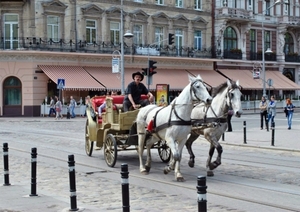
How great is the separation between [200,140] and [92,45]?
23.6 m

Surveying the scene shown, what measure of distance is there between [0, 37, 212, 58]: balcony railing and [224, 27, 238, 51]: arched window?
2743 millimetres

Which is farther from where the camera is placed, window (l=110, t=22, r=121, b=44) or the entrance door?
window (l=110, t=22, r=121, b=44)

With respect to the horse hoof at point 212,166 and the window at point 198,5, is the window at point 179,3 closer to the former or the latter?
the window at point 198,5

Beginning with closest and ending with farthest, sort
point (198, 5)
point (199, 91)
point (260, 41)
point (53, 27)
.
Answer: point (199, 91) → point (53, 27) → point (198, 5) → point (260, 41)

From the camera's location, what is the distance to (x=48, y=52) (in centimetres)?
4122

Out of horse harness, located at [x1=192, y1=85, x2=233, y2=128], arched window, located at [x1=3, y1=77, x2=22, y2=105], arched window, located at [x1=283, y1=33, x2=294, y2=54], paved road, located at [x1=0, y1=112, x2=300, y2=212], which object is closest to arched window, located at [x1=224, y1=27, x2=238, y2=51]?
arched window, located at [x1=283, y1=33, x2=294, y2=54]

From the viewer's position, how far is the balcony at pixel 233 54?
5397 cm

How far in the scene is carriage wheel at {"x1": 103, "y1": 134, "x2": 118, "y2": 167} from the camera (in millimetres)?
13641

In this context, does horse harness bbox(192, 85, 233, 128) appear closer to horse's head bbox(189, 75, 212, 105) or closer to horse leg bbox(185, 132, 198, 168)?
horse leg bbox(185, 132, 198, 168)

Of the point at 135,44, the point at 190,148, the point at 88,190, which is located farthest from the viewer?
the point at 135,44

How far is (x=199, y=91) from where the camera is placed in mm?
11586

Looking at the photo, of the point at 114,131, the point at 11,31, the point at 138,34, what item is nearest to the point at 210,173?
the point at 114,131

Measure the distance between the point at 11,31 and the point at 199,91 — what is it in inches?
1285

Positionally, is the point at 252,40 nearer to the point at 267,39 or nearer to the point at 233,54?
the point at 267,39
